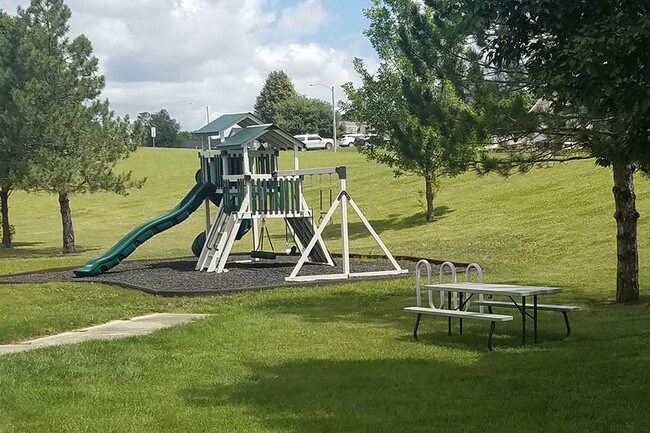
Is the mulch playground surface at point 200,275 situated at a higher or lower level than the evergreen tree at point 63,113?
lower

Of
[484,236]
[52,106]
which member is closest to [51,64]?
[52,106]

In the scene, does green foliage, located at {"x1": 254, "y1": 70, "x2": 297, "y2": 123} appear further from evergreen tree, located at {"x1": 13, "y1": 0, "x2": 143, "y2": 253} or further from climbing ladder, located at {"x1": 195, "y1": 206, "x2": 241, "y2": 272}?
climbing ladder, located at {"x1": 195, "y1": 206, "x2": 241, "y2": 272}

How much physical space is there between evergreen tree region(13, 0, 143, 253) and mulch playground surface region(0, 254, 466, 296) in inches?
309

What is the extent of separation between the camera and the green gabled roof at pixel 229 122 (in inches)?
929

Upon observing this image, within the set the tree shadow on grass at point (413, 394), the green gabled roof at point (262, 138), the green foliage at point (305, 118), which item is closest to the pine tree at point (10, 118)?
the green gabled roof at point (262, 138)

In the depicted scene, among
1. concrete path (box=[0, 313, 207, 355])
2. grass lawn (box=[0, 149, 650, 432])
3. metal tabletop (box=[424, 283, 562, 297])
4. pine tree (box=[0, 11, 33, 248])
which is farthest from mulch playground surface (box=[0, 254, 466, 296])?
pine tree (box=[0, 11, 33, 248])

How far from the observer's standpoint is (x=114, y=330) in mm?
12852

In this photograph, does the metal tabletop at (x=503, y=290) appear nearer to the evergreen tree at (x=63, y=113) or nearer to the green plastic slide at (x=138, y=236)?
the green plastic slide at (x=138, y=236)

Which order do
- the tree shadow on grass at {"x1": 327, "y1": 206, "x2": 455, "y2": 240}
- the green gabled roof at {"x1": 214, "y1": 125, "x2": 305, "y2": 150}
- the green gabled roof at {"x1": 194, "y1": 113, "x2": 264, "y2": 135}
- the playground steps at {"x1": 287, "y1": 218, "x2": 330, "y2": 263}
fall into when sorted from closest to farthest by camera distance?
the green gabled roof at {"x1": 214, "y1": 125, "x2": 305, "y2": 150} → the playground steps at {"x1": 287, "y1": 218, "x2": 330, "y2": 263} → the green gabled roof at {"x1": 194, "y1": 113, "x2": 264, "y2": 135} → the tree shadow on grass at {"x1": 327, "y1": 206, "x2": 455, "y2": 240}

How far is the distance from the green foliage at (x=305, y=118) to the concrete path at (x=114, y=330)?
3284 inches

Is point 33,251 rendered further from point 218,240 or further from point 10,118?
point 218,240

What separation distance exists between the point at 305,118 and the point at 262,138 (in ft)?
251

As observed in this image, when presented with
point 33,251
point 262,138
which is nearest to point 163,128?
point 33,251

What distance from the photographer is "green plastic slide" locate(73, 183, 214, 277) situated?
21.5 meters
